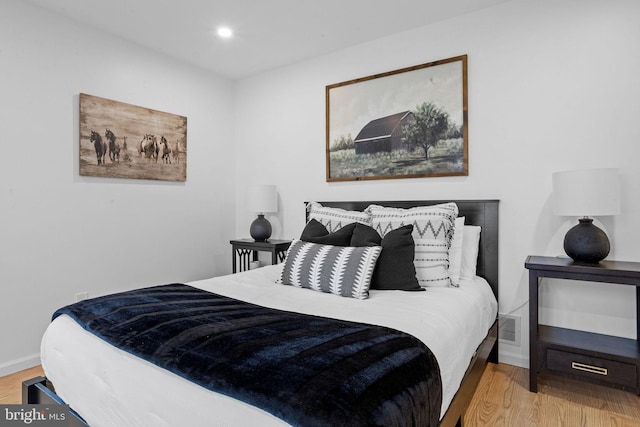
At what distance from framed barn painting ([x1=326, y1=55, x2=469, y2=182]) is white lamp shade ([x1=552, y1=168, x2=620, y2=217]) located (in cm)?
77

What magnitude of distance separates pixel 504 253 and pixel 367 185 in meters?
1.23

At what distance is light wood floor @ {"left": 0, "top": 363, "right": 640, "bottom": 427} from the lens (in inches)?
75.9

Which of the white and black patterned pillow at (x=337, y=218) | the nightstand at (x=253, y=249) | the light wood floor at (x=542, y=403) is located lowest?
the light wood floor at (x=542, y=403)

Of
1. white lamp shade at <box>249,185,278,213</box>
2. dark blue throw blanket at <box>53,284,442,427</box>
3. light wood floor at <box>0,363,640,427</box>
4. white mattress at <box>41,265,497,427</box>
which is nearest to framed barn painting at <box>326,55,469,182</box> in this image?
white lamp shade at <box>249,185,278,213</box>

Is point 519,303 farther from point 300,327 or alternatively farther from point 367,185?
point 300,327

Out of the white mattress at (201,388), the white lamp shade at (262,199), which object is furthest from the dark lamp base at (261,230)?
the white mattress at (201,388)

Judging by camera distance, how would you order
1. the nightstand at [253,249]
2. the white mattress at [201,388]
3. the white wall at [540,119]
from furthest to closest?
the nightstand at [253,249] → the white wall at [540,119] → the white mattress at [201,388]

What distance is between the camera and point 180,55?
11.6ft

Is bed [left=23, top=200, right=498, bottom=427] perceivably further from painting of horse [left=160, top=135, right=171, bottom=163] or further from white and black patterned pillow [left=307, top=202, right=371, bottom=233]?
painting of horse [left=160, top=135, right=171, bottom=163]

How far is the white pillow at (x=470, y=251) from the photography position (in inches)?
101

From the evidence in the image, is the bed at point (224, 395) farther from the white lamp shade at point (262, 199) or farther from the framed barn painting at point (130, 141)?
the framed barn painting at point (130, 141)

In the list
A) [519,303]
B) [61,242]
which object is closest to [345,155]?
[519,303]

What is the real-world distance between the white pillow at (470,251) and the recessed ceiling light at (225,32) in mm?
2480

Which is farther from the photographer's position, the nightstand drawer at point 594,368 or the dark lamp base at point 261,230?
the dark lamp base at point 261,230
